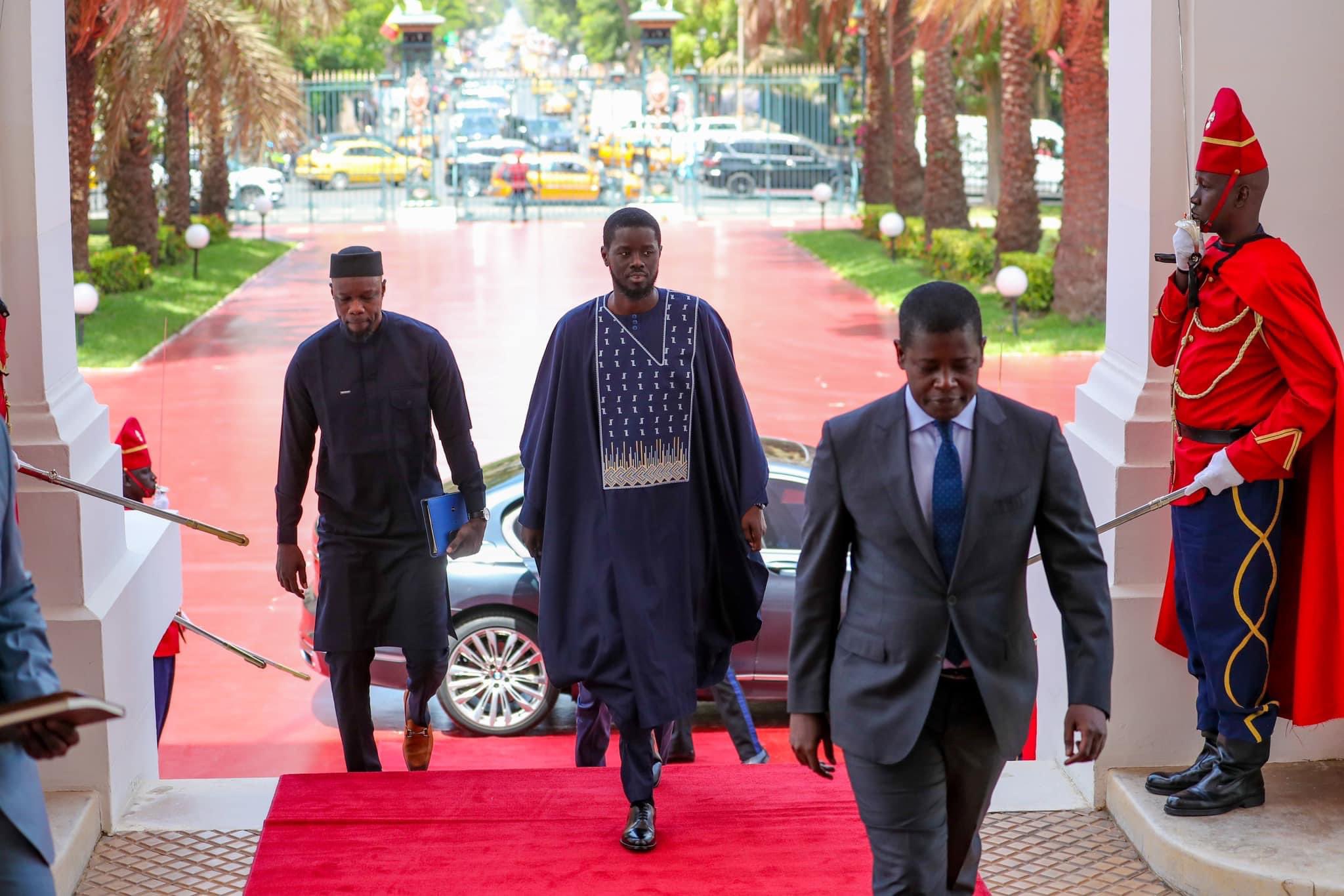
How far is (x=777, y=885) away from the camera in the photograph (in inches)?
187

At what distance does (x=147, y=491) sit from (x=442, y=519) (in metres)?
2.01

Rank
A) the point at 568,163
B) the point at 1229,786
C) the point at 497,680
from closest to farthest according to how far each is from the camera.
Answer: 1. the point at 1229,786
2. the point at 497,680
3. the point at 568,163

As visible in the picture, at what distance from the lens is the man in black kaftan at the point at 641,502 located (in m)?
5.01

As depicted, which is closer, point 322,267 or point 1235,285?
point 1235,285

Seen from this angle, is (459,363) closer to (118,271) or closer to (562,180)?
(118,271)

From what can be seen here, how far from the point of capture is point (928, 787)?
12.1ft

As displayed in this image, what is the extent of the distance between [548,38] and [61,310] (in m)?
100

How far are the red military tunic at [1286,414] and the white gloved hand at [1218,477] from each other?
20 mm

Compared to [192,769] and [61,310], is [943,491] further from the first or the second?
[192,769]

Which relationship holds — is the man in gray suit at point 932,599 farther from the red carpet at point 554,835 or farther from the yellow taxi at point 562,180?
the yellow taxi at point 562,180

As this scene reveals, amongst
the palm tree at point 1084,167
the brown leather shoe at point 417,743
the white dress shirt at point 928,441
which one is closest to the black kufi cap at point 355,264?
the brown leather shoe at point 417,743

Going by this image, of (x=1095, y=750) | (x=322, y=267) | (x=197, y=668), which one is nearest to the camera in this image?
(x=1095, y=750)

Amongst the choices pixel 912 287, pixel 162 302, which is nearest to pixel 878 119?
pixel 162 302

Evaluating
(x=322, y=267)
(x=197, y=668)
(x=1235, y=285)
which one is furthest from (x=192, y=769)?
(x=322, y=267)
